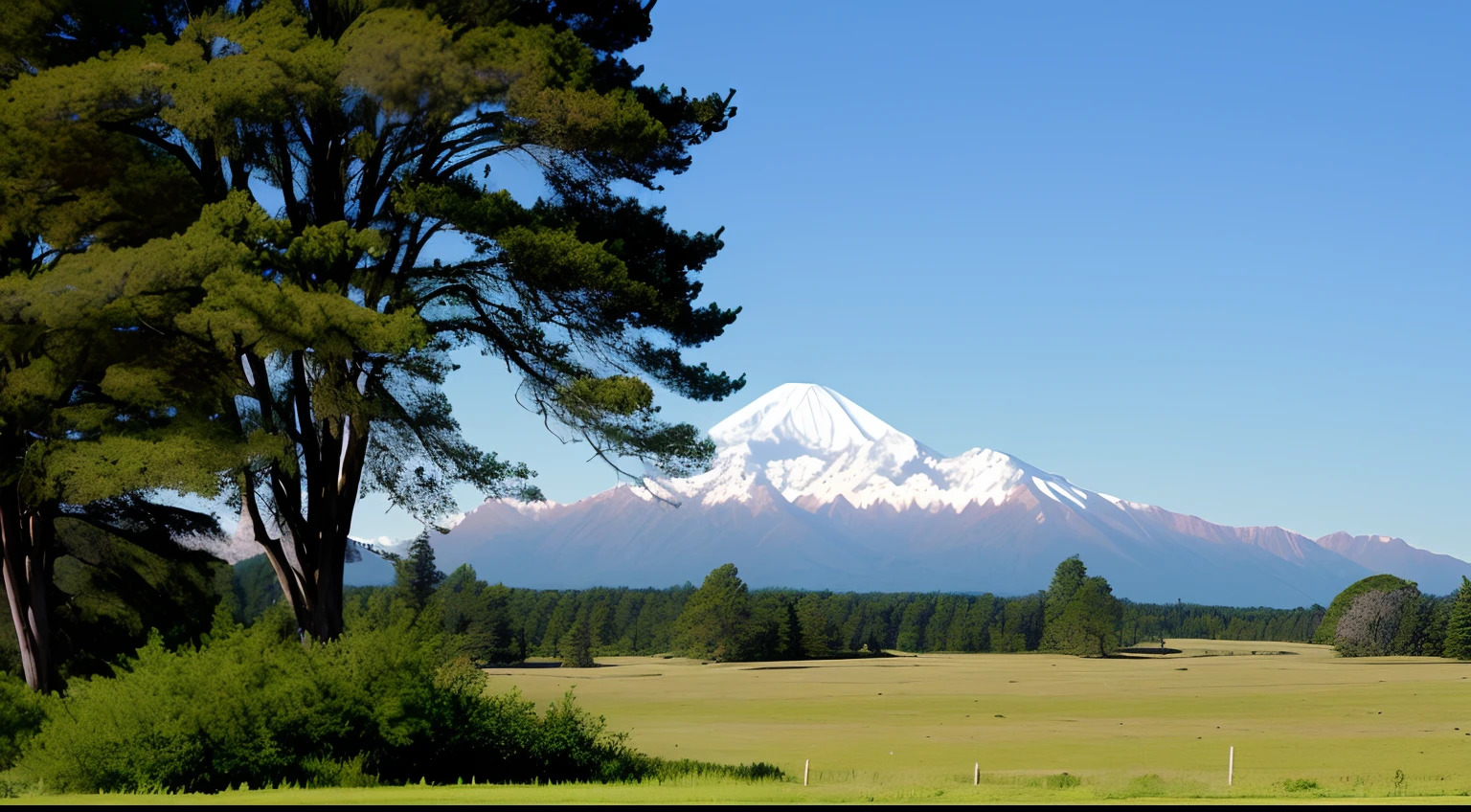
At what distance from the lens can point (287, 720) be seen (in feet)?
59.7

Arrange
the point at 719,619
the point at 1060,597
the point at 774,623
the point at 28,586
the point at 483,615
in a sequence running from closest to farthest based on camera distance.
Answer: the point at 28,586 < the point at 483,615 < the point at 774,623 < the point at 719,619 < the point at 1060,597

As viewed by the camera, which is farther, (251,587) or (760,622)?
(760,622)

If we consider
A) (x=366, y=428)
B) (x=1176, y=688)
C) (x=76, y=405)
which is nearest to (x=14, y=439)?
(x=76, y=405)

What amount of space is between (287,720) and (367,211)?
8220 mm

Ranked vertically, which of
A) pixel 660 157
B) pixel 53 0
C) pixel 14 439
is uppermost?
pixel 53 0

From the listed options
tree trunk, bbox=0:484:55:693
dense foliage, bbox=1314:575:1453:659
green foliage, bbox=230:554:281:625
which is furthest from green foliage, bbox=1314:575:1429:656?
tree trunk, bbox=0:484:55:693

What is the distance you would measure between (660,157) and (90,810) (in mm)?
13448

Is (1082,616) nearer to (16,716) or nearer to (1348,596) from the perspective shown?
(1348,596)

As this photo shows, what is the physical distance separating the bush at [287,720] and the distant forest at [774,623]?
324 feet

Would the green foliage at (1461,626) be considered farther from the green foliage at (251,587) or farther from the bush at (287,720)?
the bush at (287,720)

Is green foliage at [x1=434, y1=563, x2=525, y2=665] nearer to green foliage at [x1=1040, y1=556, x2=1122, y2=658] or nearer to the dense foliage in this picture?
green foliage at [x1=1040, y1=556, x2=1122, y2=658]

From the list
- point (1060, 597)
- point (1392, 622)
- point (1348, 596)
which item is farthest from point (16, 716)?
point (1348, 596)

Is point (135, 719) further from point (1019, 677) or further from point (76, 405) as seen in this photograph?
point (1019, 677)

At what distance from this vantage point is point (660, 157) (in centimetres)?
2216
